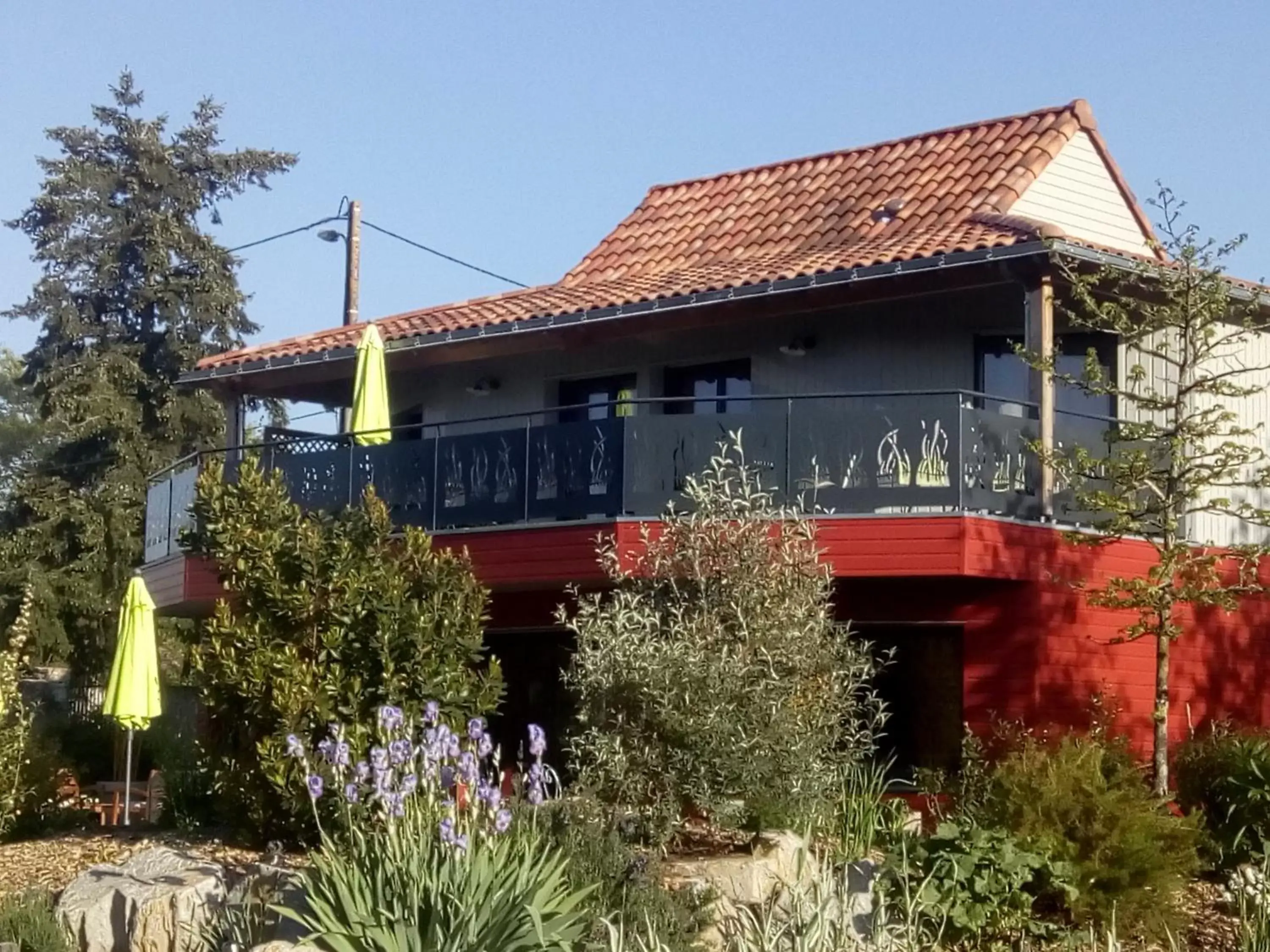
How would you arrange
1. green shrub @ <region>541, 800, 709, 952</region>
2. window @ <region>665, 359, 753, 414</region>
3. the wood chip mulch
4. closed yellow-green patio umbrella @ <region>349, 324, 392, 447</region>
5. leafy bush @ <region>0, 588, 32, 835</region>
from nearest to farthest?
1. green shrub @ <region>541, 800, 709, 952</region>
2. the wood chip mulch
3. leafy bush @ <region>0, 588, 32, 835</region>
4. closed yellow-green patio umbrella @ <region>349, 324, 392, 447</region>
5. window @ <region>665, 359, 753, 414</region>

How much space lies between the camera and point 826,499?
1502 centimetres

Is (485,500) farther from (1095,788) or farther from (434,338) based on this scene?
(1095,788)

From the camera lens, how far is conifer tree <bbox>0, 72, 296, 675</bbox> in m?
32.1

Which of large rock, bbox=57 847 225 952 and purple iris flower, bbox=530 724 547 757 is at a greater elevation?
purple iris flower, bbox=530 724 547 757

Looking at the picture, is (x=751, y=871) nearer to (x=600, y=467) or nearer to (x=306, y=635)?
(x=306, y=635)

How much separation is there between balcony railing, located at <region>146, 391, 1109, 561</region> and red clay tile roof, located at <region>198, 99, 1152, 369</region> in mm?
1633

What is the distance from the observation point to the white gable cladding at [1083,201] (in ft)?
62.8

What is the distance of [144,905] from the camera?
11281 mm

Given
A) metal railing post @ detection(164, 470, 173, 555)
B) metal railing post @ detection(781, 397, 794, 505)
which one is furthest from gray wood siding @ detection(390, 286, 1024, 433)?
metal railing post @ detection(164, 470, 173, 555)

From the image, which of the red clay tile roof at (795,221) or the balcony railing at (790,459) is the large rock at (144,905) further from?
the red clay tile roof at (795,221)

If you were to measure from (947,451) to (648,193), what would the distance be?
9718mm

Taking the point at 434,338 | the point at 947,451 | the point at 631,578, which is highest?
the point at 434,338

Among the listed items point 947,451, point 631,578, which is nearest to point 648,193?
point 947,451

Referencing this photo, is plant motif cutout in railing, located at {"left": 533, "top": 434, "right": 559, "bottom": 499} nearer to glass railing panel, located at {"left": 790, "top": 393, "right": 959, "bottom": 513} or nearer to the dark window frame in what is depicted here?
glass railing panel, located at {"left": 790, "top": 393, "right": 959, "bottom": 513}
